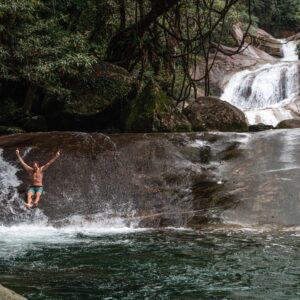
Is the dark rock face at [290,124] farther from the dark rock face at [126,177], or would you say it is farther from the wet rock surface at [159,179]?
the dark rock face at [126,177]

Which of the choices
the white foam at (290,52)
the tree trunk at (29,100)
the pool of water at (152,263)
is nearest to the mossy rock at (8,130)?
the tree trunk at (29,100)

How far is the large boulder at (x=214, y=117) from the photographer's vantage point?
14461mm

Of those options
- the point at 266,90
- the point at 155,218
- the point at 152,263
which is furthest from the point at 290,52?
the point at 152,263

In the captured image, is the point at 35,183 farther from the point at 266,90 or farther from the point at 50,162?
the point at 266,90

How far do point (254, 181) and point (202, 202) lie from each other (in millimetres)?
1166

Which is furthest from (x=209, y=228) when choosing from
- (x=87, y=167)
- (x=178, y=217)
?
(x=87, y=167)

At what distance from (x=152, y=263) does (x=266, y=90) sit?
18322mm

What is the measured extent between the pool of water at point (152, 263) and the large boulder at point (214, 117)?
20.8ft

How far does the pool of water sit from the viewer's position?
17.3 feet

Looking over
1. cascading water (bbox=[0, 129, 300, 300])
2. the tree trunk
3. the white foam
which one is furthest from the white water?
the white foam

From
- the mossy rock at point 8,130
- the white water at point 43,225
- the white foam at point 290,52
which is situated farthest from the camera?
the white foam at point 290,52

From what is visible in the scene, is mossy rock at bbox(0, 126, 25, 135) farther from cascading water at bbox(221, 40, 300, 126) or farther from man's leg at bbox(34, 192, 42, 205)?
cascading water at bbox(221, 40, 300, 126)

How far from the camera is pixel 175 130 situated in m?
13.5

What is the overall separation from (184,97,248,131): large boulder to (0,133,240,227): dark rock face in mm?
2466
